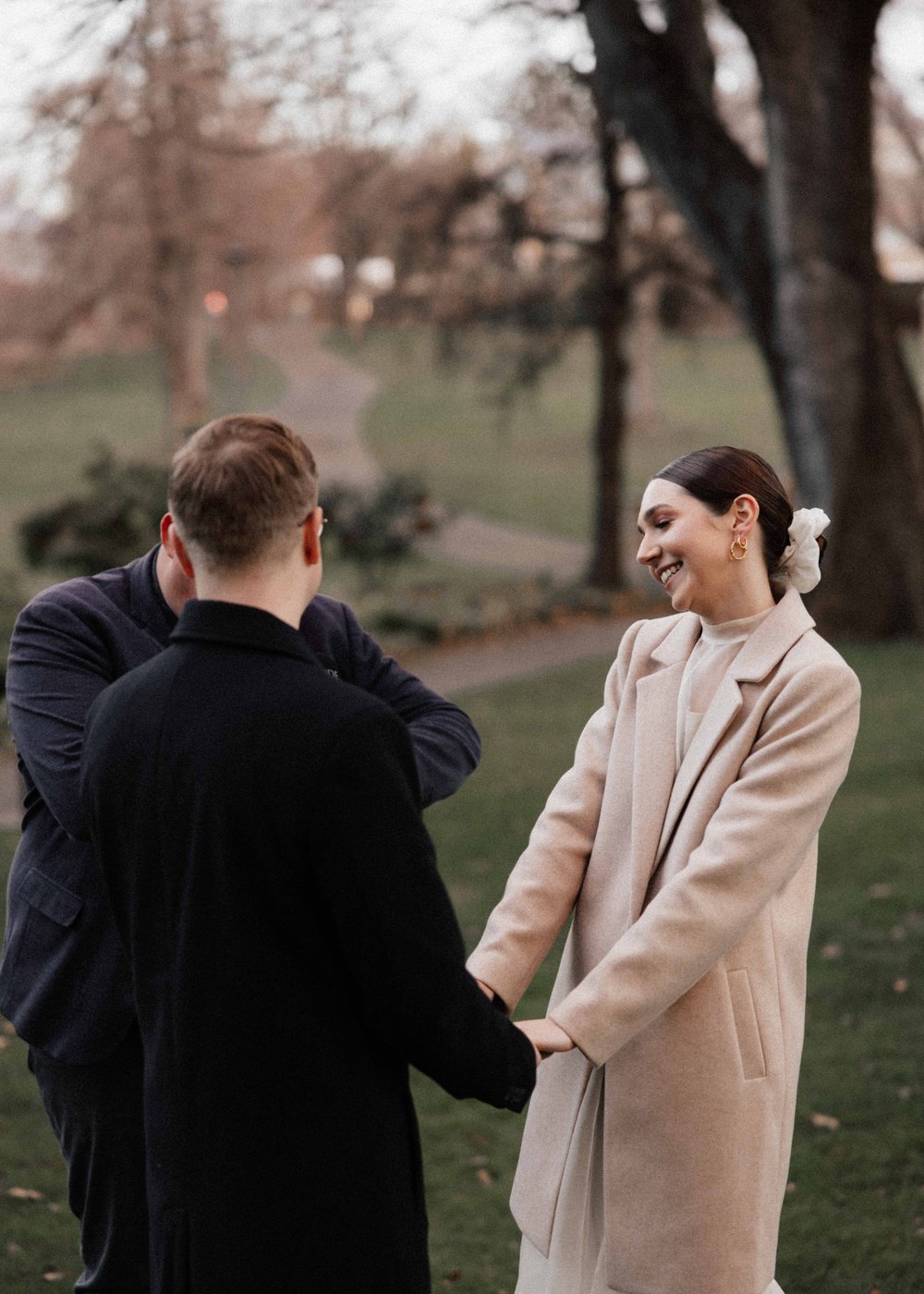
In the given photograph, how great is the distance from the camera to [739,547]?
2.59 m

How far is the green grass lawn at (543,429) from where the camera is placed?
105 feet

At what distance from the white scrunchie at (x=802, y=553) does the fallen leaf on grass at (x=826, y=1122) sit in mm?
3020

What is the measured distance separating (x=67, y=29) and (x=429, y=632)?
7569mm

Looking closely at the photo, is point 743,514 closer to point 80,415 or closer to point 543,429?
point 543,429

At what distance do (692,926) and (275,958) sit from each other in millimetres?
Result: 792

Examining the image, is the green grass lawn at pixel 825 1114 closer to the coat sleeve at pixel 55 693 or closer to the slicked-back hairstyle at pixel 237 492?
the coat sleeve at pixel 55 693

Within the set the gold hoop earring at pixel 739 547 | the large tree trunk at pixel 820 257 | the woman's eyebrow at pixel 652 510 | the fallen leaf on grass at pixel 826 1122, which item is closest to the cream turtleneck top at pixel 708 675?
the gold hoop earring at pixel 739 547

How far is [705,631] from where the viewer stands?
8.94 feet

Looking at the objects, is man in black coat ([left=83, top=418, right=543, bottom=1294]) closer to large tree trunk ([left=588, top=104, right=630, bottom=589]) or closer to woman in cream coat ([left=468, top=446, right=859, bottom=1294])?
woman in cream coat ([left=468, top=446, right=859, bottom=1294])

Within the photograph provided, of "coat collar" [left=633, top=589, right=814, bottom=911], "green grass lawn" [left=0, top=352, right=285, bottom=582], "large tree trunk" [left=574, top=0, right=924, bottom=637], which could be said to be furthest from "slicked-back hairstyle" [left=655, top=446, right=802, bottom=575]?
"green grass lawn" [left=0, top=352, right=285, bottom=582]

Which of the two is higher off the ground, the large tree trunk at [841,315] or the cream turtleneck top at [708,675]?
the large tree trunk at [841,315]

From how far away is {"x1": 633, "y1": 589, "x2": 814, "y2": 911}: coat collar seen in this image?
2.56m

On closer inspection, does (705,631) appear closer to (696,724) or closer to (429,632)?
(696,724)

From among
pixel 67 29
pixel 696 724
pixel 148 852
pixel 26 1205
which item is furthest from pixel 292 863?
pixel 67 29
